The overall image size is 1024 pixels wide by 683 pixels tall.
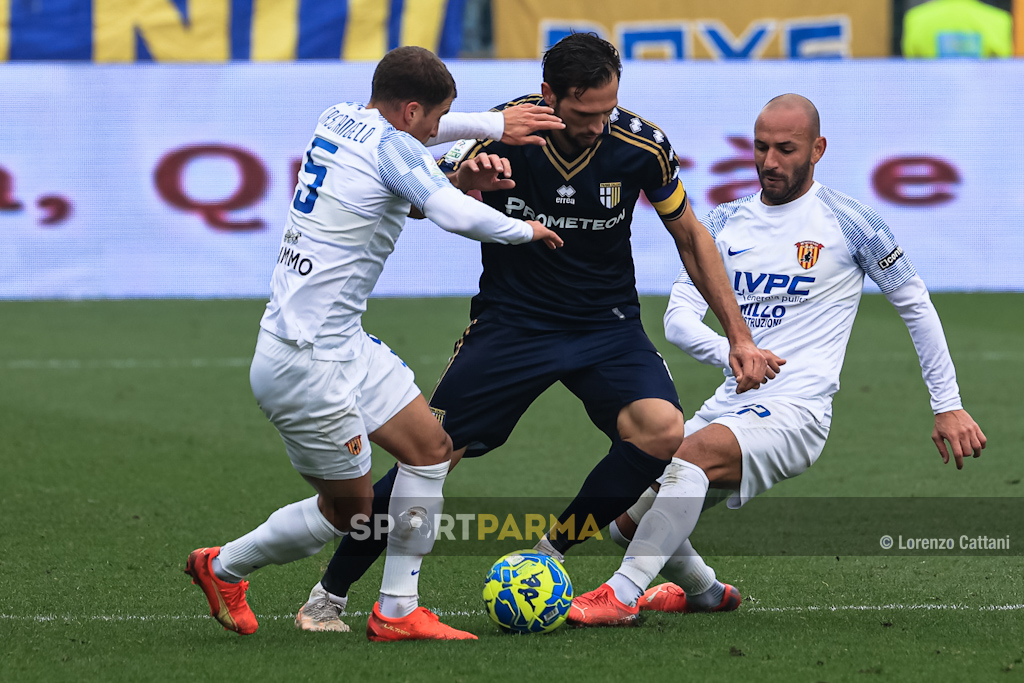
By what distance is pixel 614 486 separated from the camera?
4637mm

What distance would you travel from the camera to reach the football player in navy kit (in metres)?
4.55

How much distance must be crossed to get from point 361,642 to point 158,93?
451 inches

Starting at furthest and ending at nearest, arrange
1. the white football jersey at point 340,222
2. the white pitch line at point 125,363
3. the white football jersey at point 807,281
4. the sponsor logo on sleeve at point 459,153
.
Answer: the white pitch line at point 125,363 < the white football jersey at point 807,281 < the sponsor logo on sleeve at point 459,153 < the white football jersey at point 340,222

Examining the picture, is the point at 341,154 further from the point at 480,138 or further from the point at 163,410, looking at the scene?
the point at 163,410

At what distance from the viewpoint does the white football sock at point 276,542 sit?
4.28m

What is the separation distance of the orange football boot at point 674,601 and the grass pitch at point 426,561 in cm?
9

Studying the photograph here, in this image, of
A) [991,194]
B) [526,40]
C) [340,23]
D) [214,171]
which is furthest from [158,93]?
[991,194]

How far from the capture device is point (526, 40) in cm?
1623

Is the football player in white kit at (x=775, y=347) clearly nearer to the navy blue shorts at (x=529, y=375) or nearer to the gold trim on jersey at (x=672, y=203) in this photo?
the navy blue shorts at (x=529, y=375)

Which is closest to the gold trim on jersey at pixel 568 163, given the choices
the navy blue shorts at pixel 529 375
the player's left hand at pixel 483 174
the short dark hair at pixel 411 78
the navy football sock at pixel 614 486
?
the player's left hand at pixel 483 174

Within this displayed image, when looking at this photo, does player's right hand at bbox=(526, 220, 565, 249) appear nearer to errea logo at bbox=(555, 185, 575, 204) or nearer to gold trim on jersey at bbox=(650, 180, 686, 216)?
errea logo at bbox=(555, 185, 575, 204)

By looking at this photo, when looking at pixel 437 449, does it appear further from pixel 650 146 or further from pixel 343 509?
pixel 650 146

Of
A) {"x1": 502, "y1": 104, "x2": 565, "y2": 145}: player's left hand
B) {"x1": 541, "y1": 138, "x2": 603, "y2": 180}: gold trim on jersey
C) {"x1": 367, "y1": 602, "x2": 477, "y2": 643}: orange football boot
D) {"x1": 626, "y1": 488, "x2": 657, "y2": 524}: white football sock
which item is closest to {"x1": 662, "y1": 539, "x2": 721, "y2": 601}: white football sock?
{"x1": 626, "y1": 488, "x2": 657, "y2": 524}: white football sock

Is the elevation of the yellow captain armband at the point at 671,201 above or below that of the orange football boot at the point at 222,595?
above
